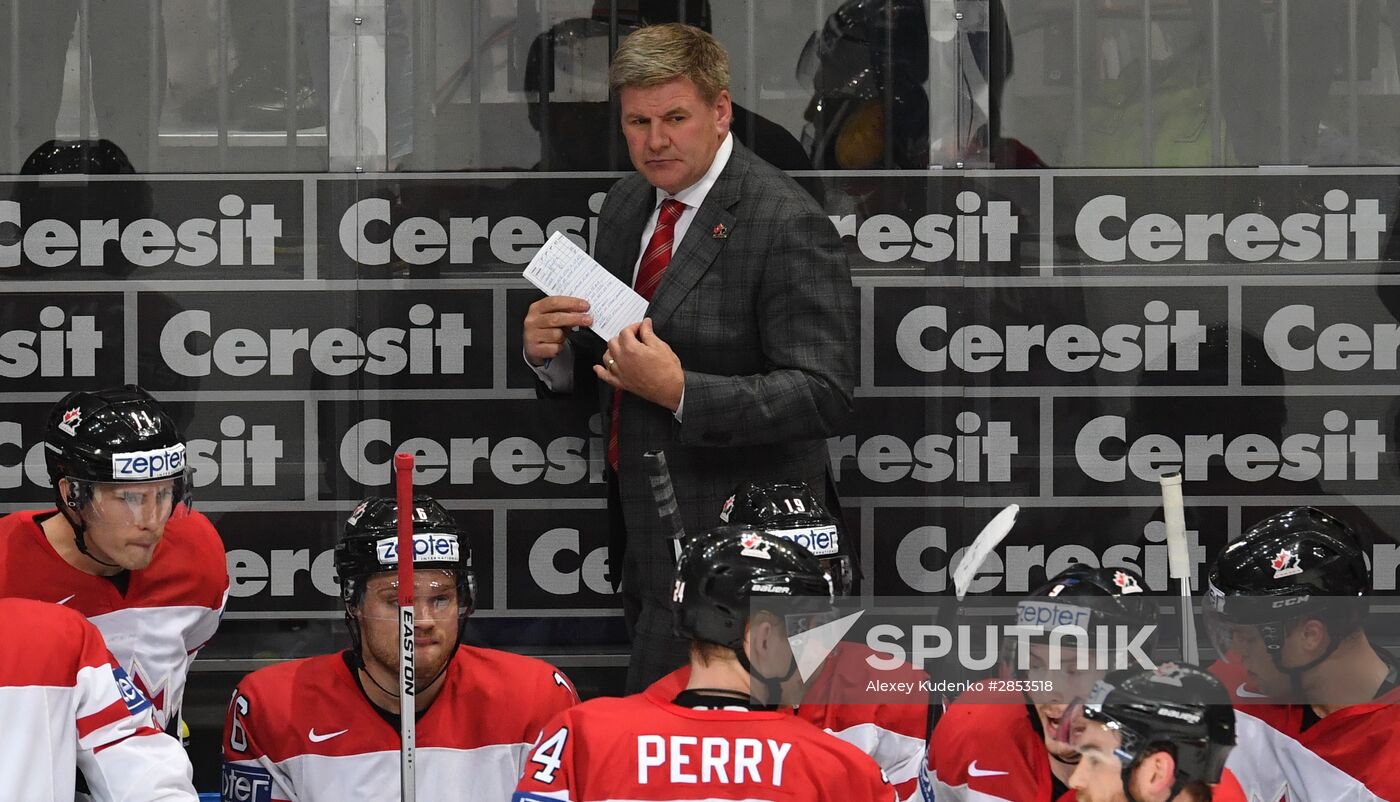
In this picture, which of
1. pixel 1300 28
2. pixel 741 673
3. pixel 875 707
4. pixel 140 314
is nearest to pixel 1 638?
Answer: pixel 741 673

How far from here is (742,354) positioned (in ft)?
12.4

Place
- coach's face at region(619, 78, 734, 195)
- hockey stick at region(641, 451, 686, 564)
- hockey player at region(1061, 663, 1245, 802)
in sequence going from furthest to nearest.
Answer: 1. coach's face at region(619, 78, 734, 195)
2. hockey stick at region(641, 451, 686, 564)
3. hockey player at region(1061, 663, 1245, 802)

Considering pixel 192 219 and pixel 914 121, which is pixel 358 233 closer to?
pixel 192 219

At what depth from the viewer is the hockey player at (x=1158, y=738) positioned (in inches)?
86.4

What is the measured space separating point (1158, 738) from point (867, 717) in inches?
44.8

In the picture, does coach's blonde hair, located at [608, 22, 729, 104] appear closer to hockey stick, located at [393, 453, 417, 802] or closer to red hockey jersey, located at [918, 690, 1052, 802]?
hockey stick, located at [393, 453, 417, 802]

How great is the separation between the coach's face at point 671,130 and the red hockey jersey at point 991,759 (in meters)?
1.42

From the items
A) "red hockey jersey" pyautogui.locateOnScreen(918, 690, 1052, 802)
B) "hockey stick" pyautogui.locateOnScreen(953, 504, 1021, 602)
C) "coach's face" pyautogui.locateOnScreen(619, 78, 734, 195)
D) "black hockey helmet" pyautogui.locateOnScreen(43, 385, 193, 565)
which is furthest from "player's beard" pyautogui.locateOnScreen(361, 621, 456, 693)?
"coach's face" pyautogui.locateOnScreen(619, 78, 734, 195)

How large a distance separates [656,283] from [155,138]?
1457 millimetres

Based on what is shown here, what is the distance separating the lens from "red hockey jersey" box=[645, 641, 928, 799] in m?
3.26

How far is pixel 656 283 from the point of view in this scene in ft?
12.7

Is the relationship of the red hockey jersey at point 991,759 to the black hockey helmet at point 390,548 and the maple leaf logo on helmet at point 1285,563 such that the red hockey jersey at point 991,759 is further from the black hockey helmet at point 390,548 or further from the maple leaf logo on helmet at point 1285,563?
the black hockey helmet at point 390,548

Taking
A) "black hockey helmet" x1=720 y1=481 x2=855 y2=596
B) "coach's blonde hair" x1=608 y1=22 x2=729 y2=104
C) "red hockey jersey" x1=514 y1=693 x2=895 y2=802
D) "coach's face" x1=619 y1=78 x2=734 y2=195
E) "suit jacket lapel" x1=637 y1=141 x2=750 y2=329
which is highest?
"coach's blonde hair" x1=608 y1=22 x2=729 y2=104

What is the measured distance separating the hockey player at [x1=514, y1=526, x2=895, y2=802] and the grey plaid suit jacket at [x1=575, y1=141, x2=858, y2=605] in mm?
1036
